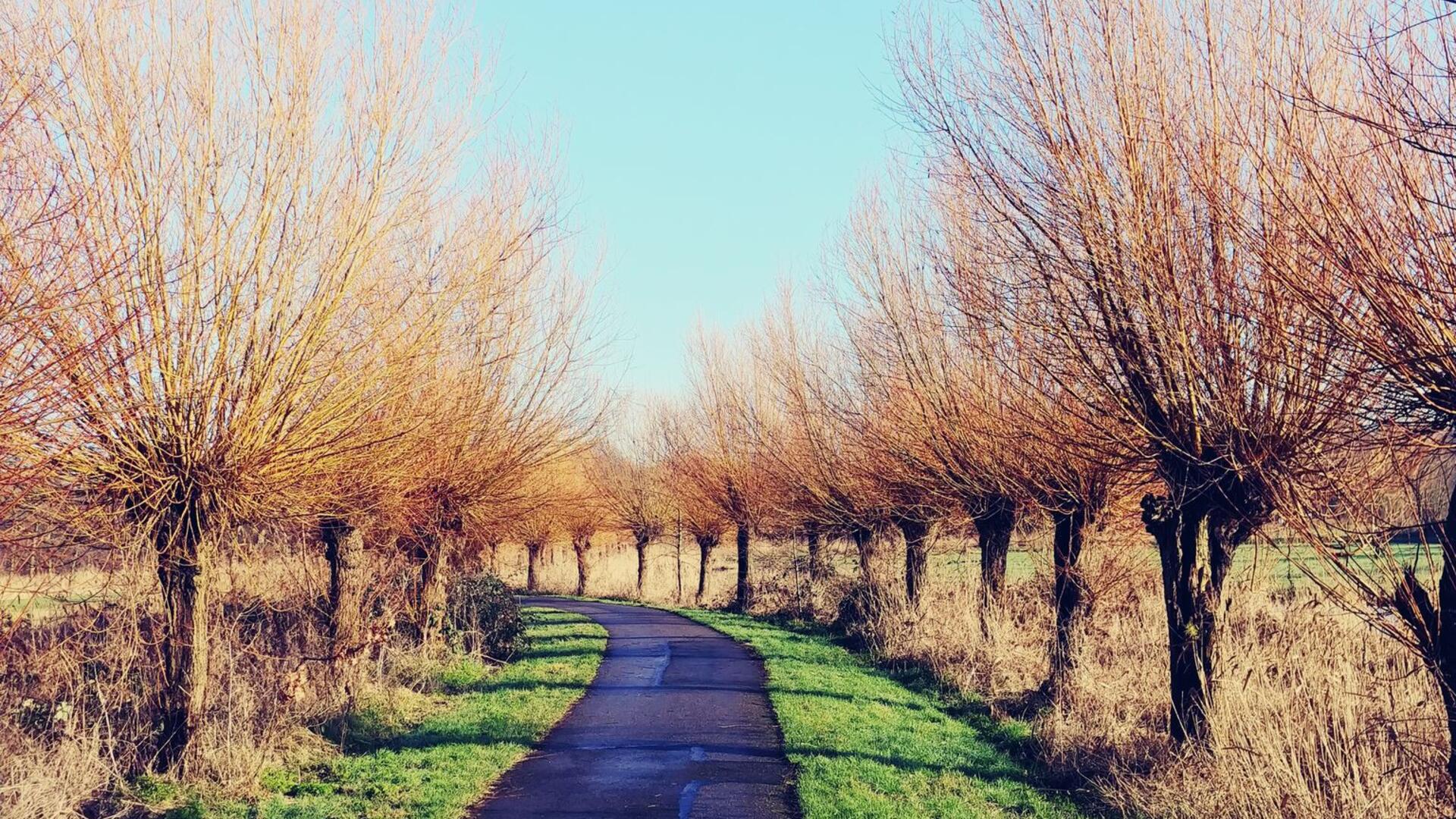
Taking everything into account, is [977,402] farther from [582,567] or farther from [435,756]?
[582,567]

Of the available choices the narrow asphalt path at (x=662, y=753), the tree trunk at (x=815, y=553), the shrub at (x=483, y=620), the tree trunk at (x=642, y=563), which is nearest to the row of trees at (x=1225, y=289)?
the narrow asphalt path at (x=662, y=753)

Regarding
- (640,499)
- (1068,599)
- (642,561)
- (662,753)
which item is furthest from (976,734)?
(640,499)

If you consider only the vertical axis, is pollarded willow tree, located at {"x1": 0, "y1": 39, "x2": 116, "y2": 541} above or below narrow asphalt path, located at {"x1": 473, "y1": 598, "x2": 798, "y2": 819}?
above

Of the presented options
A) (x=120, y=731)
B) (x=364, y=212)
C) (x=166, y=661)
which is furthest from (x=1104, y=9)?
(x=120, y=731)

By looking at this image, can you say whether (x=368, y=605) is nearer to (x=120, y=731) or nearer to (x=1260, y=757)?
(x=120, y=731)

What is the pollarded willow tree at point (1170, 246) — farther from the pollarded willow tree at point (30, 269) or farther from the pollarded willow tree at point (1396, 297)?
the pollarded willow tree at point (30, 269)

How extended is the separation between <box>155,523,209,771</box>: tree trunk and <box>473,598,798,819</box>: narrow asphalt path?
2.51m

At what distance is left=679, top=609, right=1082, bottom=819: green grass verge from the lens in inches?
304

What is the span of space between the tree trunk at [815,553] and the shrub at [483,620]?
336 inches

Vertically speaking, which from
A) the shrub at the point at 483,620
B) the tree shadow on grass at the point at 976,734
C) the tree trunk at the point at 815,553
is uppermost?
the tree trunk at the point at 815,553

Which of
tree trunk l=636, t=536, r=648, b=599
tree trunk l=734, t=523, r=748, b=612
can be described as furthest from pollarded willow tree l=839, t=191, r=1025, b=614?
tree trunk l=636, t=536, r=648, b=599

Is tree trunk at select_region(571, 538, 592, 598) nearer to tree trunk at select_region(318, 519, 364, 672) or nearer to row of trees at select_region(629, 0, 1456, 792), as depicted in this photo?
tree trunk at select_region(318, 519, 364, 672)

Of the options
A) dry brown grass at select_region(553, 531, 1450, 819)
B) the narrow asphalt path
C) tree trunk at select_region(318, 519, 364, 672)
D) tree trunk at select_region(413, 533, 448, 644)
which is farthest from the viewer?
tree trunk at select_region(413, 533, 448, 644)

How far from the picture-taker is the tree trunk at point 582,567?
4022 cm
